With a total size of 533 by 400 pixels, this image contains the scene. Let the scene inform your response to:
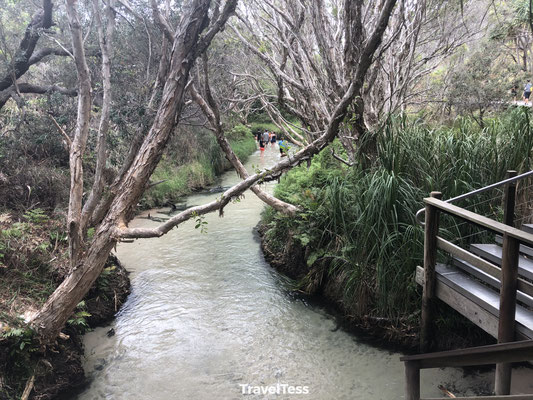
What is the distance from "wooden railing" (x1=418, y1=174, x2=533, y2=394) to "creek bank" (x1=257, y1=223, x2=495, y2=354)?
384 mm

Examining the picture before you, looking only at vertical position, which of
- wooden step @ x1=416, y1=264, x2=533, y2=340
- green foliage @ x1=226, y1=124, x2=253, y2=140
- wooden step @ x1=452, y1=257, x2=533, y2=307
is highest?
green foliage @ x1=226, y1=124, x2=253, y2=140

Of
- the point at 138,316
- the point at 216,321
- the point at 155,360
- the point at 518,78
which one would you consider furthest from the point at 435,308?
the point at 518,78

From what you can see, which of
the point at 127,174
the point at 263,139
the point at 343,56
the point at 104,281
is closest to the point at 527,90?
the point at 263,139

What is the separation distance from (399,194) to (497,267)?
5.90ft

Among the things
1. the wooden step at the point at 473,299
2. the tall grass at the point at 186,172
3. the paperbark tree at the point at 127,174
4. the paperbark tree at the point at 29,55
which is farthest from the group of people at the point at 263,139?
the wooden step at the point at 473,299

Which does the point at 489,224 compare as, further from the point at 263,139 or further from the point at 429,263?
the point at 263,139

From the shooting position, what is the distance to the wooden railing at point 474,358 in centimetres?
119

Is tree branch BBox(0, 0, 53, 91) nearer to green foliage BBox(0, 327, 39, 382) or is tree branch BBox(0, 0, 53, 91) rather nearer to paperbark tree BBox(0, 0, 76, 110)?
paperbark tree BBox(0, 0, 76, 110)

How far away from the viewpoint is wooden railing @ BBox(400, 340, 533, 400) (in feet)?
3.91

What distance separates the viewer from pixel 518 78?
12.0m

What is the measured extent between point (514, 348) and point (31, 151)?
8.95 meters

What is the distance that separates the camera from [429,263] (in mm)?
3596

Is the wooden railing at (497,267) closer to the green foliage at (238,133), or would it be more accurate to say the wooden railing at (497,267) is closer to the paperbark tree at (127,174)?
the paperbark tree at (127,174)

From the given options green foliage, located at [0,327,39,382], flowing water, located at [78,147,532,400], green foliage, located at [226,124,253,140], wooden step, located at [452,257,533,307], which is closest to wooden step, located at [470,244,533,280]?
wooden step, located at [452,257,533,307]
